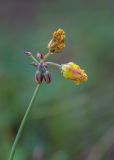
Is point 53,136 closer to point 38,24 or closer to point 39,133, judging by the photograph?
point 39,133

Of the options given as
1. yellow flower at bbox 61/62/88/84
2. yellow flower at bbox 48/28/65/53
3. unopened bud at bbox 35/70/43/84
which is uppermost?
yellow flower at bbox 48/28/65/53

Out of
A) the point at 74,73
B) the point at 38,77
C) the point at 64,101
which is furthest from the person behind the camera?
the point at 64,101

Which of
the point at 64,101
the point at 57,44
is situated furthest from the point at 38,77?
the point at 64,101

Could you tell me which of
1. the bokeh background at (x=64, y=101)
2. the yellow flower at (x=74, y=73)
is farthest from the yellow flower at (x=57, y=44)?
the bokeh background at (x=64, y=101)

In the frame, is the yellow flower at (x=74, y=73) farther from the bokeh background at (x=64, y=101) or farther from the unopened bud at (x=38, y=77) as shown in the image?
the bokeh background at (x=64, y=101)

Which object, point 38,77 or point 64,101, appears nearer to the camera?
point 38,77

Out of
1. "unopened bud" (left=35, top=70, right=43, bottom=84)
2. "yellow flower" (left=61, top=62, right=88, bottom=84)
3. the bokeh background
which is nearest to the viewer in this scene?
"unopened bud" (left=35, top=70, right=43, bottom=84)

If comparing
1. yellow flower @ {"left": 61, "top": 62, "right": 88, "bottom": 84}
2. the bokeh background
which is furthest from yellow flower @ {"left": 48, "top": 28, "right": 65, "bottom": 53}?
the bokeh background

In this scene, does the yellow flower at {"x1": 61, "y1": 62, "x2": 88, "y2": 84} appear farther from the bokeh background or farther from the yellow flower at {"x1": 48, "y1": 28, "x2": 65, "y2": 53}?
the bokeh background

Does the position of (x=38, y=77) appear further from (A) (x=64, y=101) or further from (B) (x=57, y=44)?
(A) (x=64, y=101)
